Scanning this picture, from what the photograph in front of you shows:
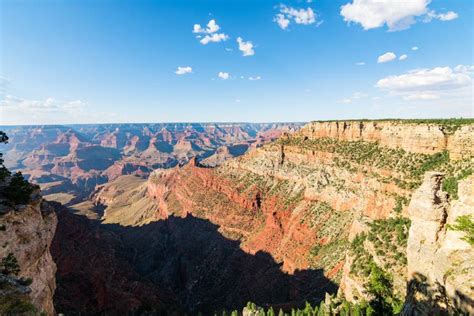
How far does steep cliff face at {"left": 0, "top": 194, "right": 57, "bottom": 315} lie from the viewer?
129 feet

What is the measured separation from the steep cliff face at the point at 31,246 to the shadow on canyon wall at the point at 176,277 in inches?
972

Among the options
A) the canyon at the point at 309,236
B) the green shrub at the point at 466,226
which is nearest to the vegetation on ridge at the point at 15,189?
the canyon at the point at 309,236

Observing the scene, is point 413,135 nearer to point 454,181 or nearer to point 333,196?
point 454,181

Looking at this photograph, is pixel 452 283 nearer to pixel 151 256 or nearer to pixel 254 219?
pixel 254 219

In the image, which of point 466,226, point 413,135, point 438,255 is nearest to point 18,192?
point 438,255

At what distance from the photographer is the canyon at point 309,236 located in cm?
3609

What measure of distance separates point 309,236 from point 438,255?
184 ft

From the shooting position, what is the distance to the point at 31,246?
42.9 m

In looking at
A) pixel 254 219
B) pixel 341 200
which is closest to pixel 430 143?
pixel 341 200

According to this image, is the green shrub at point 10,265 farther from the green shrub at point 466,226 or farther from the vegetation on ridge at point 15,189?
the green shrub at point 466,226

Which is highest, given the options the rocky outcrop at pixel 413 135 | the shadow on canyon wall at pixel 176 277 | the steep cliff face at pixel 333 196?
the rocky outcrop at pixel 413 135

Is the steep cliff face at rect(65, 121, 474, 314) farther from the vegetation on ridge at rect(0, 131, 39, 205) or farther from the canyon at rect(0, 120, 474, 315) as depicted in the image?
the vegetation on ridge at rect(0, 131, 39, 205)

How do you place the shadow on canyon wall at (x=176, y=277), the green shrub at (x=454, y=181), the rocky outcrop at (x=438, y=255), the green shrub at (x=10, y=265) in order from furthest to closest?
1. the shadow on canyon wall at (x=176, y=277)
2. the green shrub at (x=454, y=181)
3. the green shrub at (x=10, y=265)
4. the rocky outcrop at (x=438, y=255)

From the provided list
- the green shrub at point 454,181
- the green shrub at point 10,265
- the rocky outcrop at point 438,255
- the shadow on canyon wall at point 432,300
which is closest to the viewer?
the shadow on canyon wall at point 432,300
